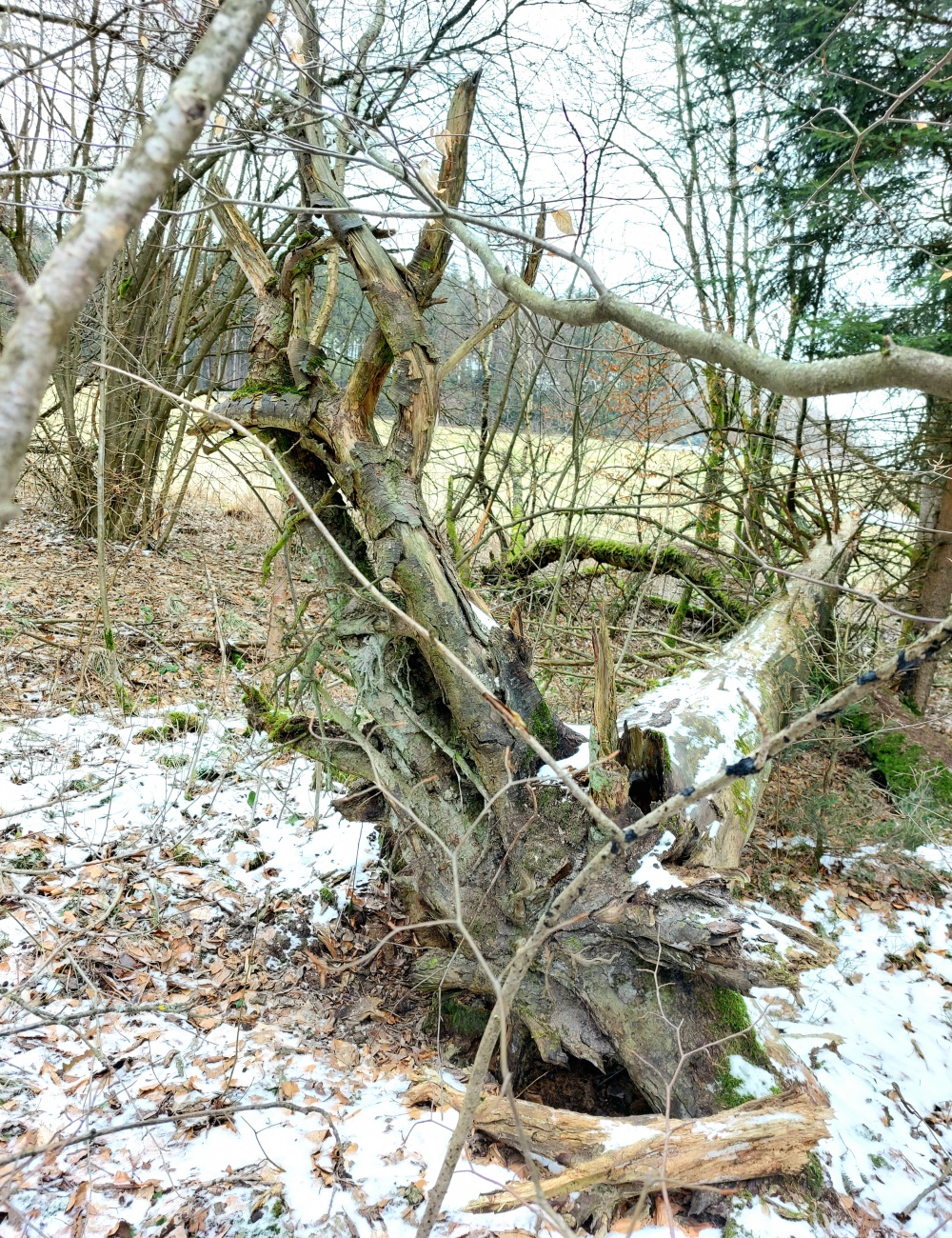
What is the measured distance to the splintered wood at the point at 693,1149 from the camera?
2320mm

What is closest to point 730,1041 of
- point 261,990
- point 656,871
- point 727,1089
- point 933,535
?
point 727,1089

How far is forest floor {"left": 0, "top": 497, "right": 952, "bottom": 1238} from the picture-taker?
2.33 m

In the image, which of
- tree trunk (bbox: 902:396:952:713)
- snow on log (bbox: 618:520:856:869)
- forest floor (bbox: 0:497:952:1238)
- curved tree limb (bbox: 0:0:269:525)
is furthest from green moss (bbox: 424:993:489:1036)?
tree trunk (bbox: 902:396:952:713)

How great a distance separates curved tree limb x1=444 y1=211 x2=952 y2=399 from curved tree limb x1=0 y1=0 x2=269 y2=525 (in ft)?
2.56

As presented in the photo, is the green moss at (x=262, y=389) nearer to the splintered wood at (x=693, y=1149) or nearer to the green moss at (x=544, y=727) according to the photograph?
the green moss at (x=544, y=727)

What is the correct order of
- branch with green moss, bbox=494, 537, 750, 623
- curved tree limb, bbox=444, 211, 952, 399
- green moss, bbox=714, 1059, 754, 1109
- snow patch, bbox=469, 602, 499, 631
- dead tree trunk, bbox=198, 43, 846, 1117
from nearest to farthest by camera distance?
curved tree limb, bbox=444, 211, 952, 399
green moss, bbox=714, 1059, 754, 1109
dead tree trunk, bbox=198, 43, 846, 1117
snow patch, bbox=469, 602, 499, 631
branch with green moss, bbox=494, 537, 750, 623

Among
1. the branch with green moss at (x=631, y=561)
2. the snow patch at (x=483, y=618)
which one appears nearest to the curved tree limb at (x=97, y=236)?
the snow patch at (x=483, y=618)

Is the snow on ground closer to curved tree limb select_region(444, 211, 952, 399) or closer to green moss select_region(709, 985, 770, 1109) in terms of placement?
green moss select_region(709, 985, 770, 1109)

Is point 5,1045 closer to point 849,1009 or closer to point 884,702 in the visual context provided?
point 849,1009

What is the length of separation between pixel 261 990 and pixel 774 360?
3218mm

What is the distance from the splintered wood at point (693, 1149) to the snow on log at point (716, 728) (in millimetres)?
830

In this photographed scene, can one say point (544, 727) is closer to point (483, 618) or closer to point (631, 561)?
point (483, 618)

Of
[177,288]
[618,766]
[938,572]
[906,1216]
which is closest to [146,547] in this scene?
[177,288]

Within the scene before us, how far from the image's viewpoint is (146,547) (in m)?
8.66
